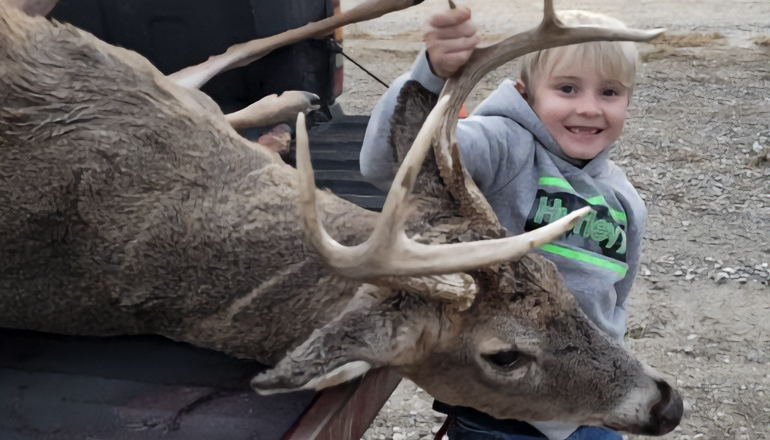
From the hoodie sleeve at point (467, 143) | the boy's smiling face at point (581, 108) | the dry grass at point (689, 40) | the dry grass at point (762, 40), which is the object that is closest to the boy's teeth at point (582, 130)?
the boy's smiling face at point (581, 108)

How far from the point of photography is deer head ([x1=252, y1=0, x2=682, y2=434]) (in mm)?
1693

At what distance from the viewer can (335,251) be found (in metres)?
1.71

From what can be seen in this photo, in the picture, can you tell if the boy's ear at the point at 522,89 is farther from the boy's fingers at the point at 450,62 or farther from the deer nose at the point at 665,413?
the deer nose at the point at 665,413

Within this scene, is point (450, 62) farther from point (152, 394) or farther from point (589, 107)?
point (152, 394)

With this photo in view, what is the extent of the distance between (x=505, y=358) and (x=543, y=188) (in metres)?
0.50

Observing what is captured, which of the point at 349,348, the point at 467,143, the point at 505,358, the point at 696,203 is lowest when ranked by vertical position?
the point at 696,203

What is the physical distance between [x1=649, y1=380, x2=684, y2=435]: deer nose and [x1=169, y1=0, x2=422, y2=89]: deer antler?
4.41ft

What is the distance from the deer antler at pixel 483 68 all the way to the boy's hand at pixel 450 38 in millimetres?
34

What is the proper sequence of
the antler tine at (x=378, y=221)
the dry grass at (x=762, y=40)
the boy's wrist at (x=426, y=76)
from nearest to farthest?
the antler tine at (x=378, y=221)
the boy's wrist at (x=426, y=76)
the dry grass at (x=762, y=40)

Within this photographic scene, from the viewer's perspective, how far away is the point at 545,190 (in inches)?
87.0

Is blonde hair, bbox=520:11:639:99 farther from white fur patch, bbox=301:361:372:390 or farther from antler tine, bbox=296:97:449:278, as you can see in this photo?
white fur patch, bbox=301:361:372:390

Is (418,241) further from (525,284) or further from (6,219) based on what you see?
(6,219)

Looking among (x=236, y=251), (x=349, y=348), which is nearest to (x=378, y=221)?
(x=349, y=348)

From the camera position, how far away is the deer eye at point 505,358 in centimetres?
196
